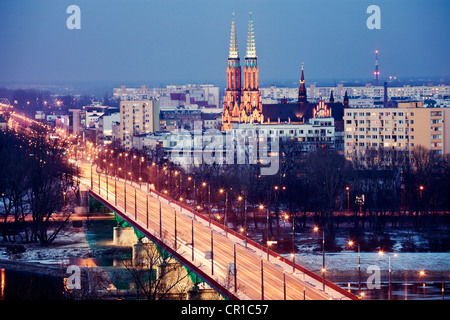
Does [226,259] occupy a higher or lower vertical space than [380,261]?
higher

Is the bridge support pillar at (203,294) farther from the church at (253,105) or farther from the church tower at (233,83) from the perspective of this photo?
the church tower at (233,83)

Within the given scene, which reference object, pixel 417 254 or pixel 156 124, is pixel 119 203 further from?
pixel 156 124

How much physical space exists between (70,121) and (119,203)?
57242 millimetres

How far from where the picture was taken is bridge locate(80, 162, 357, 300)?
53.7ft

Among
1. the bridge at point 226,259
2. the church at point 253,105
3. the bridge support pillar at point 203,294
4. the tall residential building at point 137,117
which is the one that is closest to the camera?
the bridge at point 226,259

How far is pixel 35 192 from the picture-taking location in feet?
104

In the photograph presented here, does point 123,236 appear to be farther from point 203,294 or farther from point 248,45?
point 248,45

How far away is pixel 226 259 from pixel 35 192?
45.2 ft

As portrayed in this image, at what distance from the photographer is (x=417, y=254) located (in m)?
26.8

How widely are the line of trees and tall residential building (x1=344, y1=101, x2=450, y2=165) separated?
44.8ft

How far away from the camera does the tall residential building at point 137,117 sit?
68.4 metres

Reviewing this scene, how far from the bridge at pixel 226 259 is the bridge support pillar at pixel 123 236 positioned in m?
0.72

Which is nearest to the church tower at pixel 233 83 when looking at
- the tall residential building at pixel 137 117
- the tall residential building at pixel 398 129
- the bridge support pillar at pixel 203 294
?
the tall residential building at pixel 137 117

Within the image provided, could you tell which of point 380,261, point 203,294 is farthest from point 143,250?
point 203,294
